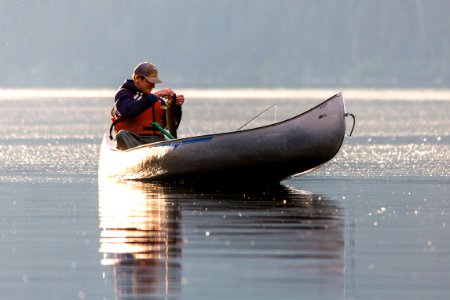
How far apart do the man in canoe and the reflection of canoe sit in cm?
61

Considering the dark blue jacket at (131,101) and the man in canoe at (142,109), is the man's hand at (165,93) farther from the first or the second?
the dark blue jacket at (131,101)

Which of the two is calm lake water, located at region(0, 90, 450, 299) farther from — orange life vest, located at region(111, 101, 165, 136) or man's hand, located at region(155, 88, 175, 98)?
man's hand, located at region(155, 88, 175, 98)

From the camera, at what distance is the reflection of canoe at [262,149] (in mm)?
23391

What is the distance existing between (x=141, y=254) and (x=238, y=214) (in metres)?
4.16

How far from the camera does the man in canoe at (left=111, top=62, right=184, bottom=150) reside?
955 inches

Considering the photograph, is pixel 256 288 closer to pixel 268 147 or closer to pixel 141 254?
pixel 141 254

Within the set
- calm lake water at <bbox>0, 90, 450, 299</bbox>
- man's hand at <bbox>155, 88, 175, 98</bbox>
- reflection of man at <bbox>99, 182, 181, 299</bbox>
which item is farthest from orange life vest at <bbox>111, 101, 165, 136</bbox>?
reflection of man at <bbox>99, 182, 181, 299</bbox>

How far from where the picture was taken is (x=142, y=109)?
24.2 metres

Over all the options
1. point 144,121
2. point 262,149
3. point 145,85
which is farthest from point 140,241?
point 144,121

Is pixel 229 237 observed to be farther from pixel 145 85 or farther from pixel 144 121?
pixel 144 121

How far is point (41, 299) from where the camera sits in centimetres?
1280

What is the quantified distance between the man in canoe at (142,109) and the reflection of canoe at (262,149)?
0.61 meters

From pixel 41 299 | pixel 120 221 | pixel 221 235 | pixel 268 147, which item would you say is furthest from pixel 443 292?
pixel 268 147

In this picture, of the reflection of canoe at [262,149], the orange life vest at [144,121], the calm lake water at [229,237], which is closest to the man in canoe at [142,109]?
the orange life vest at [144,121]
